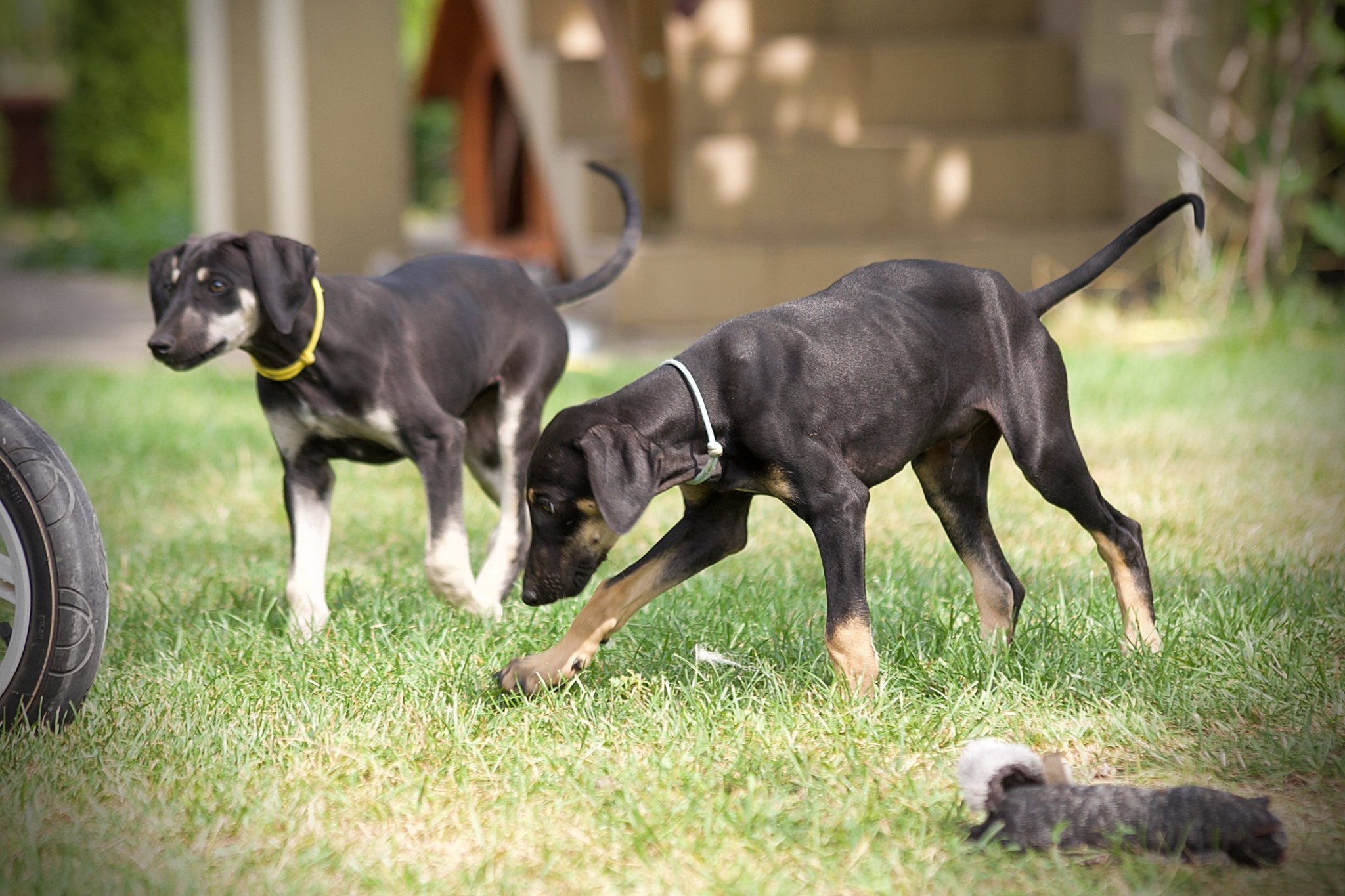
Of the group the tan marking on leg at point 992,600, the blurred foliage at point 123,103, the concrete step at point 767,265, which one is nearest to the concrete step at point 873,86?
the concrete step at point 767,265

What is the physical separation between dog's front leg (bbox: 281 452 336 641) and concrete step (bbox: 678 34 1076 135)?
663 cm

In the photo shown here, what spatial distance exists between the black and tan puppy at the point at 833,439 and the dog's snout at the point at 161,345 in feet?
4.12

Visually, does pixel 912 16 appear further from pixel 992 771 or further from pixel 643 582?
pixel 992 771

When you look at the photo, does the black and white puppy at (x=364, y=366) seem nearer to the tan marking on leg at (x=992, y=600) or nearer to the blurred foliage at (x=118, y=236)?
the tan marking on leg at (x=992, y=600)

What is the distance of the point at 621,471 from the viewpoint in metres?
3.20

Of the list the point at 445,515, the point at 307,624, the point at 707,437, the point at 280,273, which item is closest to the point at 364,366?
the point at 280,273

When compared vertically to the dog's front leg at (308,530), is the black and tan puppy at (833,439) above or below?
above

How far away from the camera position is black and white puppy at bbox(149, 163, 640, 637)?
13.3ft

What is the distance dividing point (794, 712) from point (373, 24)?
30.6 ft

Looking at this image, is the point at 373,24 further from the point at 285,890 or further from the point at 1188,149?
the point at 285,890

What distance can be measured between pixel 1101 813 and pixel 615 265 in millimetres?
2936

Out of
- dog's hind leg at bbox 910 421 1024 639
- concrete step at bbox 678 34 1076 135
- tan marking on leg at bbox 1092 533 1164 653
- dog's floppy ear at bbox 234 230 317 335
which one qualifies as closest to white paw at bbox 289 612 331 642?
A: dog's floppy ear at bbox 234 230 317 335

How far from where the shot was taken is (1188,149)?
9.41 m

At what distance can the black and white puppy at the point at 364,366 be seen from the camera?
13.3 ft
